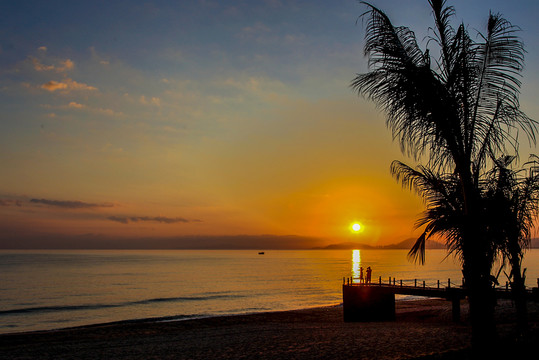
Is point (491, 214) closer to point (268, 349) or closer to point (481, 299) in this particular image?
point (481, 299)

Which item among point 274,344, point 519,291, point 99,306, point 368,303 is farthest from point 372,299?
point 99,306

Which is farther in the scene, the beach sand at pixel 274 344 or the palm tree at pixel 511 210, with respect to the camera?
the beach sand at pixel 274 344

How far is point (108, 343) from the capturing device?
2412 centimetres

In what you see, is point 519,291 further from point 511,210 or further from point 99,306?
point 99,306

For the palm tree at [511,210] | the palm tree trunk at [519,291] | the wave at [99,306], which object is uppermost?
the palm tree at [511,210]

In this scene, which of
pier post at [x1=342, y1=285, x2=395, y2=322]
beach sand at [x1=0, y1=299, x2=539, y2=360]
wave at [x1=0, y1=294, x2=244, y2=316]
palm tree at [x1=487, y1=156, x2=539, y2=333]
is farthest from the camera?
wave at [x1=0, y1=294, x2=244, y2=316]

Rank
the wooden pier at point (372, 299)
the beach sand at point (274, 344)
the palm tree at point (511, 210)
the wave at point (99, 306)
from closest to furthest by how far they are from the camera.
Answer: the palm tree at point (511, 210) → the beach sand at point (274, 344) → the wooden pier at point (372, 299) → the wave at point (99, 306)

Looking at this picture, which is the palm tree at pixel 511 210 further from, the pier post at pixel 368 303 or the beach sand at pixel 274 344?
the pier post at pixel 368 303

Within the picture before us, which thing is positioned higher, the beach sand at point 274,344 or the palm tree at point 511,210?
the palm tree at point 511,210

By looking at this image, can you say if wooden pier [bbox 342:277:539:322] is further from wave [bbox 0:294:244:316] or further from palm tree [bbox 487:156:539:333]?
wave [bbox 0:294:244:316]

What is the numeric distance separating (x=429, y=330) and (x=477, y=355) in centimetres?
1713

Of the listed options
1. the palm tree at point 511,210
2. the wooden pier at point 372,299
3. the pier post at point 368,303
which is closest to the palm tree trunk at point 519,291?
the palm tree at point 511,210

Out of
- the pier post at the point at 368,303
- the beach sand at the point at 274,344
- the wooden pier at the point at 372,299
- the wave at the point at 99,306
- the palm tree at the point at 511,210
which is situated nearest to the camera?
the palm tree at the point at 511,210

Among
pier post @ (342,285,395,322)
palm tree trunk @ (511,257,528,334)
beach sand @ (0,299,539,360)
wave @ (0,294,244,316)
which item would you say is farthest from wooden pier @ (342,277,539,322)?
wave @ (0,294,244,316)
